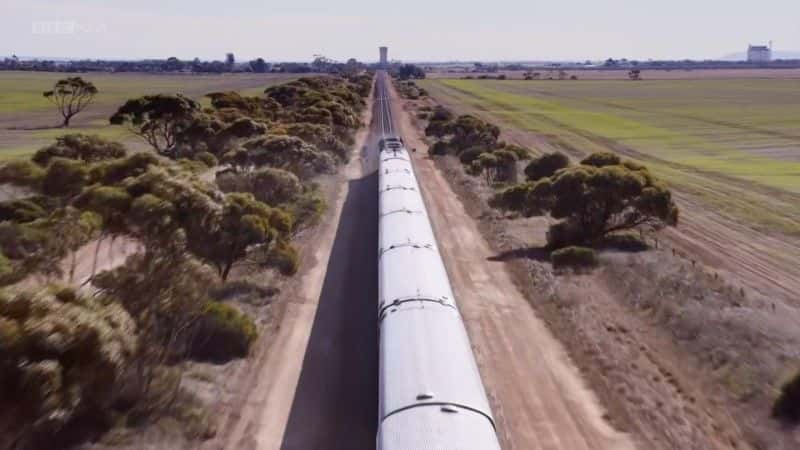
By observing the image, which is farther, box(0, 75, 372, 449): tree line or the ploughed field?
the ploughed field

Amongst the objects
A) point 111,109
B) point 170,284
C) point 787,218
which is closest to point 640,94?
point 111,109

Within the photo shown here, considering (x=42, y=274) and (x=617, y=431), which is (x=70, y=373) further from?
(x=617, y=431)

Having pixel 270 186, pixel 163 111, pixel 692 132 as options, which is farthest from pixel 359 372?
pixel 692 132

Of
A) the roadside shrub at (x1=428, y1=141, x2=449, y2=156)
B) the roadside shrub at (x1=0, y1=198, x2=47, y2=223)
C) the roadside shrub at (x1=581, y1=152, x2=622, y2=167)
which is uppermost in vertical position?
the roadside shrub at (x1=581, y1=152, x2=622, y2=167)

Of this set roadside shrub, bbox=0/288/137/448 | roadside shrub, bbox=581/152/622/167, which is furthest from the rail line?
roadside shrub, bbox=0/288/137/448

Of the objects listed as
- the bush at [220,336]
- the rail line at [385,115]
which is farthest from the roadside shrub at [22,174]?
the rail line at [385,115]

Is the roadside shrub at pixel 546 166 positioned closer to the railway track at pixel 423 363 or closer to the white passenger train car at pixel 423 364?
the railway track at pixel 423 363

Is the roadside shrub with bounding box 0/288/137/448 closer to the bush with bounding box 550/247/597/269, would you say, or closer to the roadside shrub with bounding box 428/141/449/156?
the bush with bounding box 550/247/597/269
